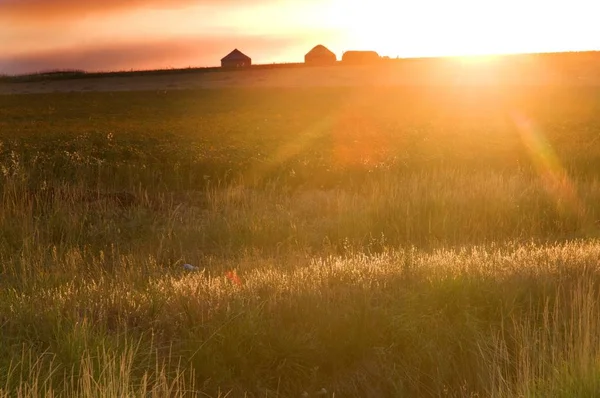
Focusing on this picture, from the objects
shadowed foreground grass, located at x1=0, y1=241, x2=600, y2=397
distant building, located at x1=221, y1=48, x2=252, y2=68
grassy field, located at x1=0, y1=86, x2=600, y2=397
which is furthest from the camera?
distant building, located at x1=221, y1=48, x2=252, y2=68

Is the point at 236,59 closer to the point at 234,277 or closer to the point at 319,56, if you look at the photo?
the point at 319,56

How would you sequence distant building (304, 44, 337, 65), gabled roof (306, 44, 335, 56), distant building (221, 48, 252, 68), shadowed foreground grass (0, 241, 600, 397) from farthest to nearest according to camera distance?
1. distant building (221, 48, 252, 68)
2. gabled roof (306, 44, 335, 56)
3. distant building (304, 44, 337, 65)
4. shadowed foreground grass (0, 241, 600, 397)

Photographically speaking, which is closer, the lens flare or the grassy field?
the grassy field

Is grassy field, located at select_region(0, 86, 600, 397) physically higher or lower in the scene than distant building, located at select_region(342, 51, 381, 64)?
lower

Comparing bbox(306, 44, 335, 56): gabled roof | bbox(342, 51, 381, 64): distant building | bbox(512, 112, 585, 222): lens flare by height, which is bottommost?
bbox(512, 112, 585, 222): lens flare

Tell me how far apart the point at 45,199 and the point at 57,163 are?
4974 millimetres

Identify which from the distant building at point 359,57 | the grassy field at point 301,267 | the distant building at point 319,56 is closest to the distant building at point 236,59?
the distant building at point 319,56

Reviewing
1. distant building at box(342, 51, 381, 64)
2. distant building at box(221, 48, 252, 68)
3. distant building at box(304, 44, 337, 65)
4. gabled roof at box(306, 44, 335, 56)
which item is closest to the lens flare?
distant building at box(342, 51, 381, 64)

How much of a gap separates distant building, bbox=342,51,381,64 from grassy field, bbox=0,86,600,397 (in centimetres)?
5992

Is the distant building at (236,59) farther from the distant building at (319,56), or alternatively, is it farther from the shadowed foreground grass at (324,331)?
the shadowed foreground grass at (324,331)

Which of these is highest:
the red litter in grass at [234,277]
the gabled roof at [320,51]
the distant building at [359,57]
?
the gabled roof at [320,51]

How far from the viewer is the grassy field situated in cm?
562

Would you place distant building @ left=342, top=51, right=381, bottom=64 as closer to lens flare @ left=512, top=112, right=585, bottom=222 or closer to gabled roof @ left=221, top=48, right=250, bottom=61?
gabled roof @ left=221, top=48, right=250, bottom=61

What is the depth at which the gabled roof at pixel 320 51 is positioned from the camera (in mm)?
91000
